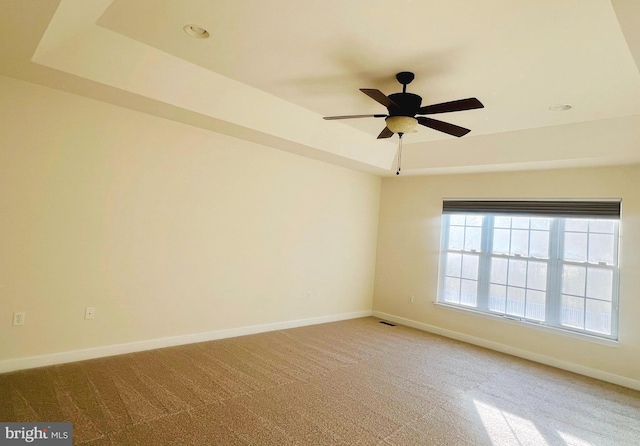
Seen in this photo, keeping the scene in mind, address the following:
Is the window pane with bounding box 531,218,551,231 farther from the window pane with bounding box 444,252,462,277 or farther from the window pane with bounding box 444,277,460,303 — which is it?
the window pane with bounding box 444,277,460,303

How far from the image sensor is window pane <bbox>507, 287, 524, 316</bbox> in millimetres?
4824

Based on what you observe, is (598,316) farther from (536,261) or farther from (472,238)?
(472,238)

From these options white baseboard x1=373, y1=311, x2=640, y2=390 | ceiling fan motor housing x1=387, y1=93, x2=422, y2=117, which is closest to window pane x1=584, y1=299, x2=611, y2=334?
white baseboard x1=373, y1=311, x2=640, y2=390

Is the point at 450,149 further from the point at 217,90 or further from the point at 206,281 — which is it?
the point at 206,281

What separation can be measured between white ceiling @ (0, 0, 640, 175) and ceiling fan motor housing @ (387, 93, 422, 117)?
0.20 metres

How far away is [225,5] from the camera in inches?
91.4

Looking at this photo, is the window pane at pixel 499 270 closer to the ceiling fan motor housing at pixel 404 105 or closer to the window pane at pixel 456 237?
the window pane at pixel 456 237

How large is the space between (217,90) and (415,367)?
355 cm

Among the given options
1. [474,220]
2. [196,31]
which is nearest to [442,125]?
[196,31]

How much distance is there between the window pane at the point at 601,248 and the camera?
422 cm

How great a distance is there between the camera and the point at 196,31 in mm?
2676

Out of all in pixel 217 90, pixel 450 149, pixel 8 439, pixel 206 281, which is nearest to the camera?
pixel 8 439

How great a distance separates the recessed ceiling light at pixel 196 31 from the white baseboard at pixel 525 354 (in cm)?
486

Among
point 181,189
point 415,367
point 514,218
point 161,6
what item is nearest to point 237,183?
point 181,189
